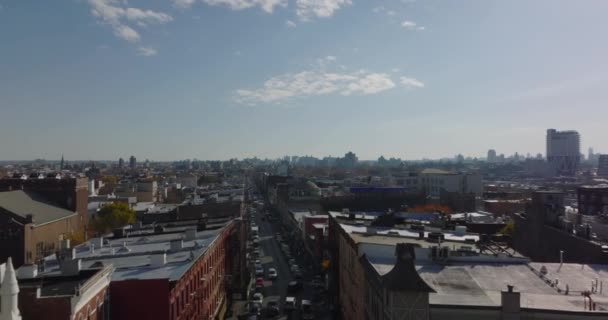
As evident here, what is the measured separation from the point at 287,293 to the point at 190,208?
25199mm

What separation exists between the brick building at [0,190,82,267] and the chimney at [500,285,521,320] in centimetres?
5621

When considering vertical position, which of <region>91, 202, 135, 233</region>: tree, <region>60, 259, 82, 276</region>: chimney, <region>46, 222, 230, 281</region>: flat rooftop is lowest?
<region>91, 202, 135, 233</region>: tree

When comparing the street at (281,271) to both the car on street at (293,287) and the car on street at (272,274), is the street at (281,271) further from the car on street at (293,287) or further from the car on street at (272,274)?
the car on street at (272,274)

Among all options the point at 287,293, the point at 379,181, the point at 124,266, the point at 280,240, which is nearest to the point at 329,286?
the point at 287,293

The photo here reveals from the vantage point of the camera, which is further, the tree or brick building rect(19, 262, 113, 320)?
the tree

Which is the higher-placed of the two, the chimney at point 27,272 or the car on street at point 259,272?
the chimney at point 27,272

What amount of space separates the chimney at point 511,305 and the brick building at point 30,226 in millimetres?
56205

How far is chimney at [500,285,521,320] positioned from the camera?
69.9 feet

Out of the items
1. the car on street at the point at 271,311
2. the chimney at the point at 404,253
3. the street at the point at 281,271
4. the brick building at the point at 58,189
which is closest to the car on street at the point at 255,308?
the car on street at the point at 271,311

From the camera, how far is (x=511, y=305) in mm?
21344

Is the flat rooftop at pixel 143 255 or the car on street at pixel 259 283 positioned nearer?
the flat rooftop at pixel 143 255

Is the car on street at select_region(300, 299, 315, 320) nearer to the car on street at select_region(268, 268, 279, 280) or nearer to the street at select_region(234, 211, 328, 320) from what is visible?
the street at select_region(234, 211, 328, 320)

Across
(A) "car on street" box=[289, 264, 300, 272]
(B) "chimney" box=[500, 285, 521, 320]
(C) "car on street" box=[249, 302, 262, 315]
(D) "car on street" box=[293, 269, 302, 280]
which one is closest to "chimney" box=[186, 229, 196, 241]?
(C) "car on street" box=[249, 302, 262, 315]

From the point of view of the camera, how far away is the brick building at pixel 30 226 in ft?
203
